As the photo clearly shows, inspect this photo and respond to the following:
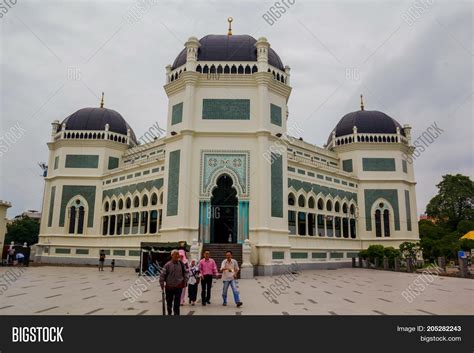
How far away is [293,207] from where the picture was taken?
23109mm

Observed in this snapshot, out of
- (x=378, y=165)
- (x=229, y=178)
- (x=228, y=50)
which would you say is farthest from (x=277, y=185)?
(x=378, y=165)

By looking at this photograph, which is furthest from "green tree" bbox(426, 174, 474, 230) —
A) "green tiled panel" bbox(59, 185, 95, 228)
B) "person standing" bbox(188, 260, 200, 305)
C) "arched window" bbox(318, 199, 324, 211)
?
"person standing" bbox(188, 260, 200, 305)

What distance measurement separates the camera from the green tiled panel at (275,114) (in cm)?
2059

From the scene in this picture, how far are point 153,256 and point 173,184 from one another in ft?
14.3

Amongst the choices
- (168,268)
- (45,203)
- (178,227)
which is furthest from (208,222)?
(45,203)

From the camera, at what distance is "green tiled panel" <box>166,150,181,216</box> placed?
762 inches

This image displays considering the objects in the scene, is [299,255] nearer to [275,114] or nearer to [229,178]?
[229,178]

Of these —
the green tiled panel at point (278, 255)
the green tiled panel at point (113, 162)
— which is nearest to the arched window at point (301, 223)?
the green tiled panel at point (278, 255)

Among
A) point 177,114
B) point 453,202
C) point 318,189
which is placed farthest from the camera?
point 453,202

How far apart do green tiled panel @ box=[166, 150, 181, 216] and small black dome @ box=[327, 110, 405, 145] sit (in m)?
17.7

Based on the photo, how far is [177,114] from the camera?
2077cm

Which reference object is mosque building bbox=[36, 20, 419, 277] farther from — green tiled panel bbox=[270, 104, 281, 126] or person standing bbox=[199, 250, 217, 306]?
person standing bbox=[199, 250, 217, 306]
